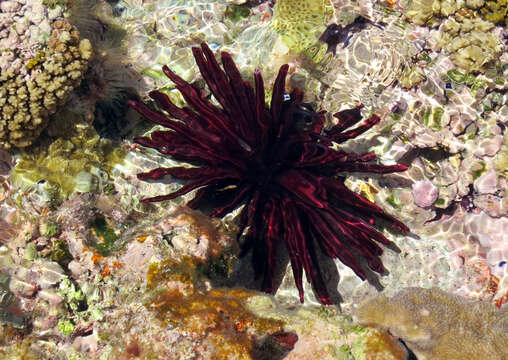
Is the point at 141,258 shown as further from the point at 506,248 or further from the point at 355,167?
the point at 506,248

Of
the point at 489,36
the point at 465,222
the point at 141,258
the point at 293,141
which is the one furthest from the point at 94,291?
Result: the point at 489,36

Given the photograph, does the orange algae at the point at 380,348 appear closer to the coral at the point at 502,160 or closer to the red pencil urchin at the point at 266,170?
the red pencil urchin at the point at 266,170

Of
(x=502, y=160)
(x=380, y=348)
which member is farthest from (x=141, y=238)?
(x=502, y=160)

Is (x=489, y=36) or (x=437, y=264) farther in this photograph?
(x=489, y=36)

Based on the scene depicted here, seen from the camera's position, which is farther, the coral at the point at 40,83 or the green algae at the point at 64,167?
the green algae at the point at 64,167

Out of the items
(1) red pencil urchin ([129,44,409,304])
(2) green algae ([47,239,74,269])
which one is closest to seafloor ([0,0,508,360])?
(2) green algae ([47,239,74,269])

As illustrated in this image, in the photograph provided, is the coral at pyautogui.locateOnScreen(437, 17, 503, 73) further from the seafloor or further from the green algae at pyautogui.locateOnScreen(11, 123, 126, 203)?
the green algae at pyautogui.locateOnScreen(11, 123, 126, 203)

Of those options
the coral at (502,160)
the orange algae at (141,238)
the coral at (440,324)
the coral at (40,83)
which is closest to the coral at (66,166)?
the coral at (40,83)
